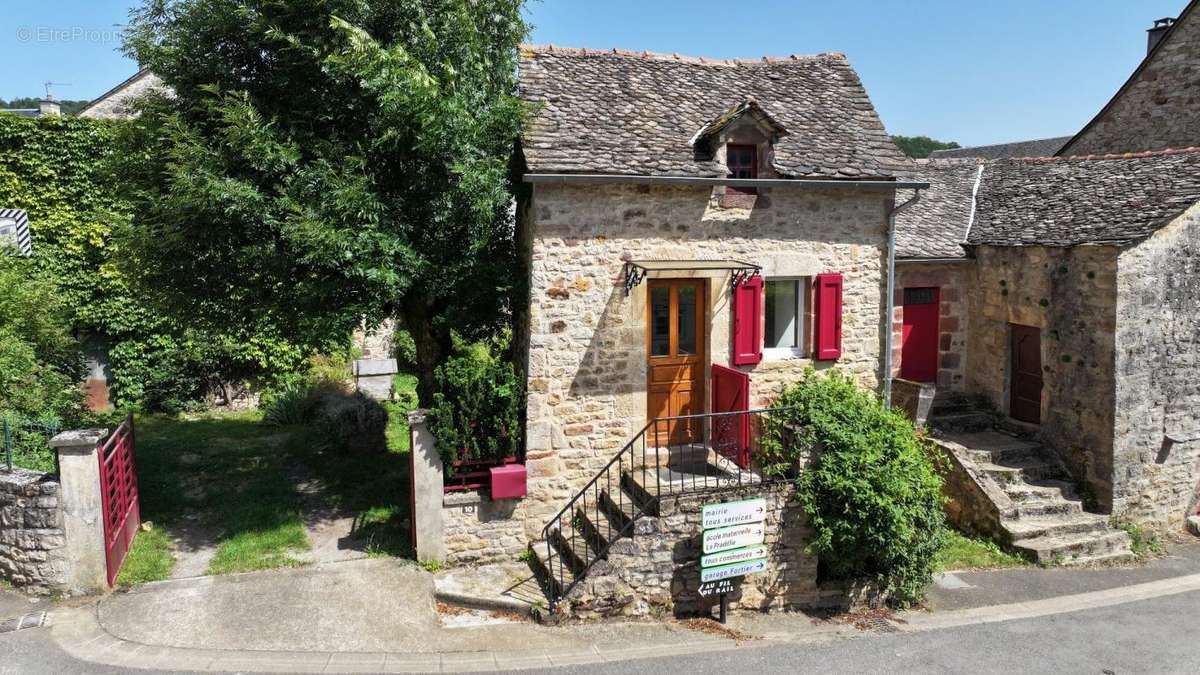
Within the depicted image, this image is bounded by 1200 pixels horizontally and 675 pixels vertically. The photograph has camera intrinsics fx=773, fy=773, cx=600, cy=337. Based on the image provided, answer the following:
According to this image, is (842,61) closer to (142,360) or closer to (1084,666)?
(1084,666)

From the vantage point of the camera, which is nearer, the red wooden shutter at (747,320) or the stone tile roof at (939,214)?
the red wooden shutter at (747,320)

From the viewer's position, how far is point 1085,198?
12.4 meters

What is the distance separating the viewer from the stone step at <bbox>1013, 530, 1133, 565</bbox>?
1062cm

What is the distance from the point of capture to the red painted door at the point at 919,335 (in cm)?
1306

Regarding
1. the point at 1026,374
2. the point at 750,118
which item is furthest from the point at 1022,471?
the point at 750,118

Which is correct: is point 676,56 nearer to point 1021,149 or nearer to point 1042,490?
point 1042,490

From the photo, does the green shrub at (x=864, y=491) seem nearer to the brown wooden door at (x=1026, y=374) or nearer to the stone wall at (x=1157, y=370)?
the stone wall at (x=1157, y=370)

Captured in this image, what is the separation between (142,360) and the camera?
16.0 meters

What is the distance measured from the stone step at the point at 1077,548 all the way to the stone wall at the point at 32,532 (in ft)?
38.9

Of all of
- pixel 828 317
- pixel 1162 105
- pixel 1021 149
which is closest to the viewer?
pixel 828 317

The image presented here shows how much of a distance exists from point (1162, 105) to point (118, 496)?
18.4m

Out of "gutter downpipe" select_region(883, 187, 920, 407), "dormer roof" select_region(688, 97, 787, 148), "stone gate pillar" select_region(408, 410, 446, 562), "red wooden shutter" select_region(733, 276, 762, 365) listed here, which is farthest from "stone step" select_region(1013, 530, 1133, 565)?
"stone gate pillar" select_region(408, 410, 446, 562)

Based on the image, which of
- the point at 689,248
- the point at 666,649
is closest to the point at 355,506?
the point at 666,649

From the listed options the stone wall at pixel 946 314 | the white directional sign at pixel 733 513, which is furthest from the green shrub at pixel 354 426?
the stone wall at pixel 946 314
